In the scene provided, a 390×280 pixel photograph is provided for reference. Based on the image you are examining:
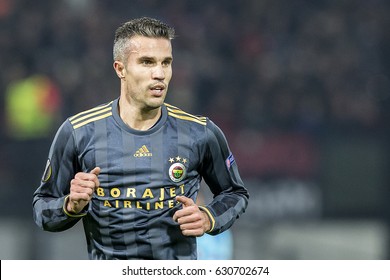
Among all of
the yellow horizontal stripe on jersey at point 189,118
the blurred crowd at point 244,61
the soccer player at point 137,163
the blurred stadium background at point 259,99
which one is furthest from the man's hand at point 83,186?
the blurred crowd at point 244,61

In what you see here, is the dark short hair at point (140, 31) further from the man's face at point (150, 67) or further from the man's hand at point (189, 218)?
the man's hand at point (189, 218)

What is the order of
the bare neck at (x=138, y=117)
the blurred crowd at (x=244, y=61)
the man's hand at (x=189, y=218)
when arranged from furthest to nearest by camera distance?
the blurred crowd at (x=244, y=61) → the bare neck at (x=138, y=117) → the man's hand at (x=189, y=218)

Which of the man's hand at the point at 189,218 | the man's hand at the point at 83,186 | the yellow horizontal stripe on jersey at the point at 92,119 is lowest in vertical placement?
the man's hand at the point at 189,218

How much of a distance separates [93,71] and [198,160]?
894 centimetres

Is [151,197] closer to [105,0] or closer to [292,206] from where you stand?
[292,206]

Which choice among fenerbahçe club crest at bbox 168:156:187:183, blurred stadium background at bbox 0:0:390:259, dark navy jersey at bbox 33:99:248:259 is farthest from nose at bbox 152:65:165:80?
blurred stadium background at bbox 0:0:390:259

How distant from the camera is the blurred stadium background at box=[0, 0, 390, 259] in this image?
12.1 m

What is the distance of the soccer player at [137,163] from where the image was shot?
4.55 metres

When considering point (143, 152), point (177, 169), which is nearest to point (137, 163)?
point (143, 152)

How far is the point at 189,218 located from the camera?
437 centimetres

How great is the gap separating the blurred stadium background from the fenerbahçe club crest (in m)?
6.86

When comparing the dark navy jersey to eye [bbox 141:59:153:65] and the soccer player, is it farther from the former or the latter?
eye [bbox 141:59:153:65]

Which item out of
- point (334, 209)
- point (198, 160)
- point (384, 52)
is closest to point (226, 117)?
point (334, 209)

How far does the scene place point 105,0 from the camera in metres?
14.9
